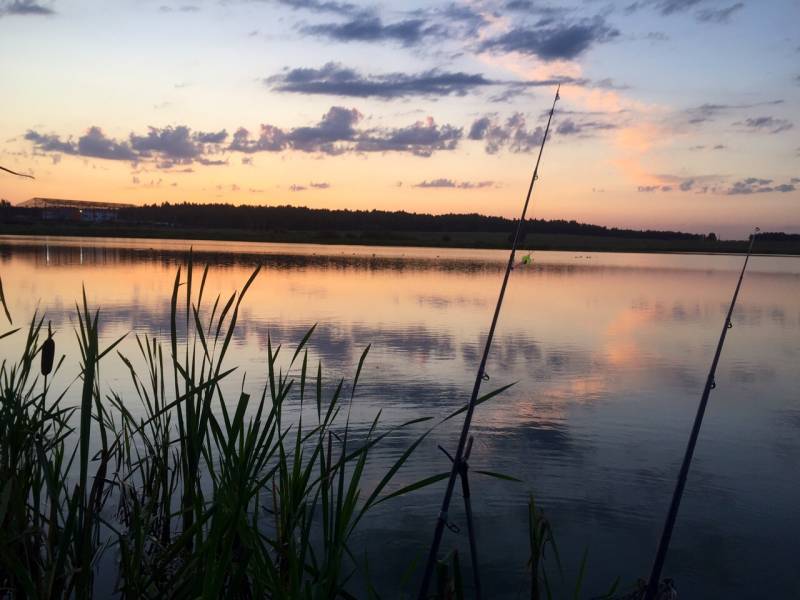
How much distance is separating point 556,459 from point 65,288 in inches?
711

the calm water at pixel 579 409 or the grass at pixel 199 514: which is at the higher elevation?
the grass at pixel 199 514

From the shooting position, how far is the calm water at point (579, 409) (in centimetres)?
518

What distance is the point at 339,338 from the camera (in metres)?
14.0

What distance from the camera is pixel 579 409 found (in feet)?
29.6

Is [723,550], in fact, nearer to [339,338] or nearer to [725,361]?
[725,361]

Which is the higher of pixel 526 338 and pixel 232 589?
pixel 232 589

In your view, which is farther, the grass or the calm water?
the calm water

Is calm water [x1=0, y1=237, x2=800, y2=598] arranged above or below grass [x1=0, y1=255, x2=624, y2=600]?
below

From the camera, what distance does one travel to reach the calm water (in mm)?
5184

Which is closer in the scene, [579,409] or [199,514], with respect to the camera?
[199,514]

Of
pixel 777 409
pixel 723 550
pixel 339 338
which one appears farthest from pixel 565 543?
pixel 339 338

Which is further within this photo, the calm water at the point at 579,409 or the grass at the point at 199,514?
the calm water at the point at 579,409

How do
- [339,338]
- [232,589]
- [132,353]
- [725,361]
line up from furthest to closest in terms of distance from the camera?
[339,338], [725,361], [132,353], [232,589]

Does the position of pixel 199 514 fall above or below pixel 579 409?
above
